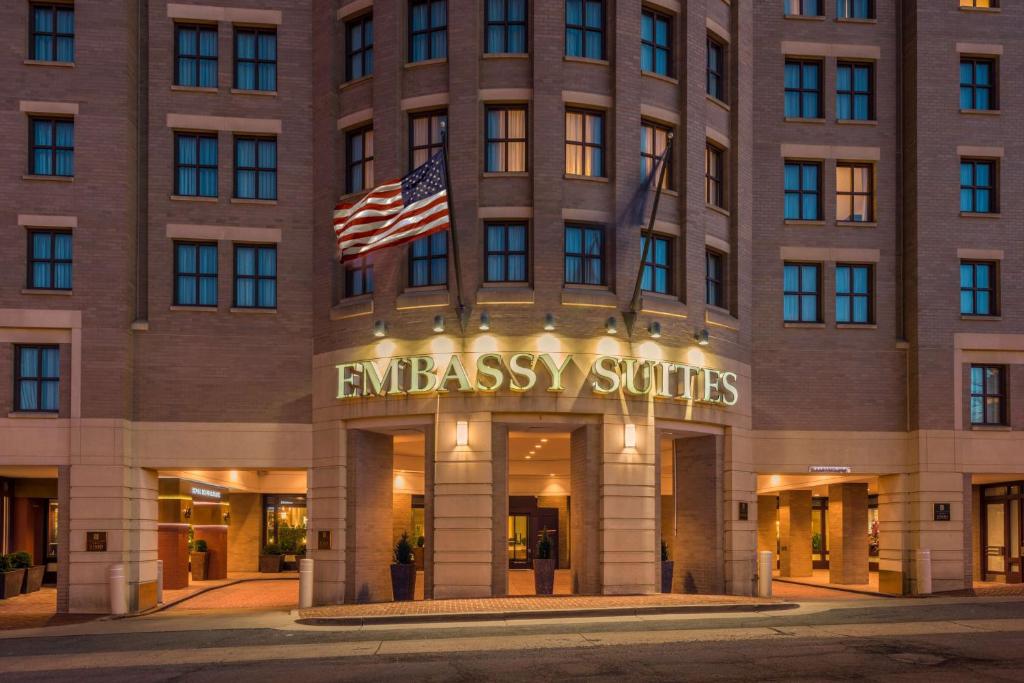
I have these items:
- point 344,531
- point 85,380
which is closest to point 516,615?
point 344,531

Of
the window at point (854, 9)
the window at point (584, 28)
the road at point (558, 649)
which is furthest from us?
the window at point (854, 9)

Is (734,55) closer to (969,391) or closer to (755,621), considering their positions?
(969,391)

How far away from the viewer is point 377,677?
18.0 meters

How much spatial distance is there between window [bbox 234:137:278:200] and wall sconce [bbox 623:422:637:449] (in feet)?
41.8

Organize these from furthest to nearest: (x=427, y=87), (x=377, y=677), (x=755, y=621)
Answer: (x=427, y=87) → (x=755, y=621) → (x=377, y=677)

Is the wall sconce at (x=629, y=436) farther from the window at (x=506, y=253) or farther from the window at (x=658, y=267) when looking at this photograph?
the window at (x=506, y=253)

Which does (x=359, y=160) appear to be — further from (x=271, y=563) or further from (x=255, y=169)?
(x=271, y=563)

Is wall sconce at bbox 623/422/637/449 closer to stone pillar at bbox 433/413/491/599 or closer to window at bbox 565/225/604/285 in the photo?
stone pillar at bbox 433/413/491/599

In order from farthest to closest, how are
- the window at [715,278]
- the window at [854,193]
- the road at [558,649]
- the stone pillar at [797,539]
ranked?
the stone pillar at [797,539]
the window at [854,193]
the window at [715,278]
the road at [558,649]

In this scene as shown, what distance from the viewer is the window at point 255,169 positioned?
34.2 m

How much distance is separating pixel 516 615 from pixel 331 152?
15279mm

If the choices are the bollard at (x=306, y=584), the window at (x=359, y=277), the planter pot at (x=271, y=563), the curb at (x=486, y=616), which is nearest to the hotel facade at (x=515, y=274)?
the window at (x=359, y=277)

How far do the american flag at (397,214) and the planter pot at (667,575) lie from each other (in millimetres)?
12063

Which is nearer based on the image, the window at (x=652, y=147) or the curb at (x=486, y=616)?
the curb at (x=486, y=616)
